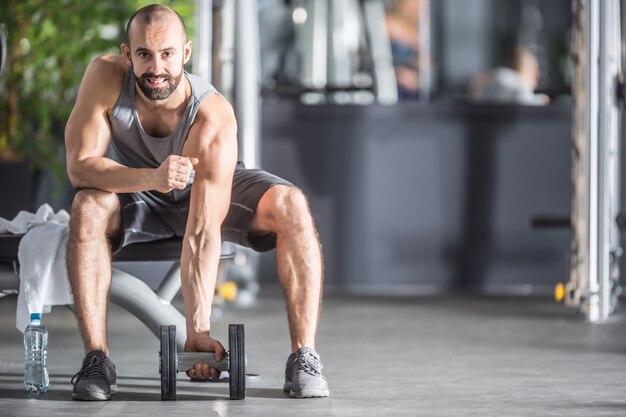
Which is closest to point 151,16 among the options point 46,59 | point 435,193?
point 46,59

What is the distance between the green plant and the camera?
17.7ft

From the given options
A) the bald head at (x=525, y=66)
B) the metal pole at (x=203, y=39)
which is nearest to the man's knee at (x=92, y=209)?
the metal pole at (x=203, y=39)

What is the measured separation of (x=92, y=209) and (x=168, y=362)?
424 mm

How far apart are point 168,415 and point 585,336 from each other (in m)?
2.02

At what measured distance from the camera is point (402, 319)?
188 inches

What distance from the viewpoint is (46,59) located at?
5.59 m

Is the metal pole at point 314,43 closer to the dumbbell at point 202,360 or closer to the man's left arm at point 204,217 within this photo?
the man's left arm at point 204,217

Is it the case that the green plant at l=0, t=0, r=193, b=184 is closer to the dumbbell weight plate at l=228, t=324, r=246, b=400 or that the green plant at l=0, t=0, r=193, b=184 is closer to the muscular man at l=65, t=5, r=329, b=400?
the muscular man at l=65, t=5, r=329, b=400

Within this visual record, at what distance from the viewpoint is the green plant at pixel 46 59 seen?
213 inches

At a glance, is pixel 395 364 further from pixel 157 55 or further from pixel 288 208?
pixel 157 55

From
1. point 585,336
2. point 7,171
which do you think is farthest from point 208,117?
point 7,171

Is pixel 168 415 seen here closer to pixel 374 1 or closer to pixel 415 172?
pixel 415 172

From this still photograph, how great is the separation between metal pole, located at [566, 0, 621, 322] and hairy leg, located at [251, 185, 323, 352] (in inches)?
79.9

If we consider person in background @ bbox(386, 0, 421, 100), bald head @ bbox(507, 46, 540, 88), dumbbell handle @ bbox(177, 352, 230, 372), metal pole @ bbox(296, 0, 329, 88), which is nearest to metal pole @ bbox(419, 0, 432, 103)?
person in background @ bbox(386, 0, 421, 100)
